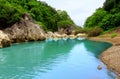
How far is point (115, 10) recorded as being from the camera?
95.3m

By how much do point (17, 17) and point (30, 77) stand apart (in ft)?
166

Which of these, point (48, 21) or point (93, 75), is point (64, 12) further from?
point (93, 75)

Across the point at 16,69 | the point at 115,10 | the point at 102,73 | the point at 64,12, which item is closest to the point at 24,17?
the point at 115,10

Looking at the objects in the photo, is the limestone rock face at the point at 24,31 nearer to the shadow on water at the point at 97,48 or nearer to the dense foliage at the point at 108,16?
the shadow on water at the point at 97,48

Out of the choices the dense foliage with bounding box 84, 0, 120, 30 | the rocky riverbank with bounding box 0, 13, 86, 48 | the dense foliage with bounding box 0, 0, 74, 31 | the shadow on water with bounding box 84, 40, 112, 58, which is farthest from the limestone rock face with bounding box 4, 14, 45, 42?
the dense foliage with bounding box 84, 0, 120, 30

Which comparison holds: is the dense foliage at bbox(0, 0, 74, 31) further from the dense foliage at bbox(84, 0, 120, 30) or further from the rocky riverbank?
the dense foliage at bbox(84, 0, 120, 30)

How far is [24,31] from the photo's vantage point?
7588 cm

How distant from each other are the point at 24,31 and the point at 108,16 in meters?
31.9

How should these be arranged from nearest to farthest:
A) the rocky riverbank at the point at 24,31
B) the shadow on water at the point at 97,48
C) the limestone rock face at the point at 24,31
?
the shadow on water at the point at 97,48 → the rocky riverbank at the point at 24,31 → the limestone rock face at the point at 24,31

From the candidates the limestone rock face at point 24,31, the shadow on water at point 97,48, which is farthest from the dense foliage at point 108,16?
the shadow on water at point 97,48

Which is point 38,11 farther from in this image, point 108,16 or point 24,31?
point 24,31

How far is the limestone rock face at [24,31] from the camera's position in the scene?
71.9m

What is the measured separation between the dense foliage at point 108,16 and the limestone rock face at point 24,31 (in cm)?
2305

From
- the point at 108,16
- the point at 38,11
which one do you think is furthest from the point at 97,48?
the point at 38,11
